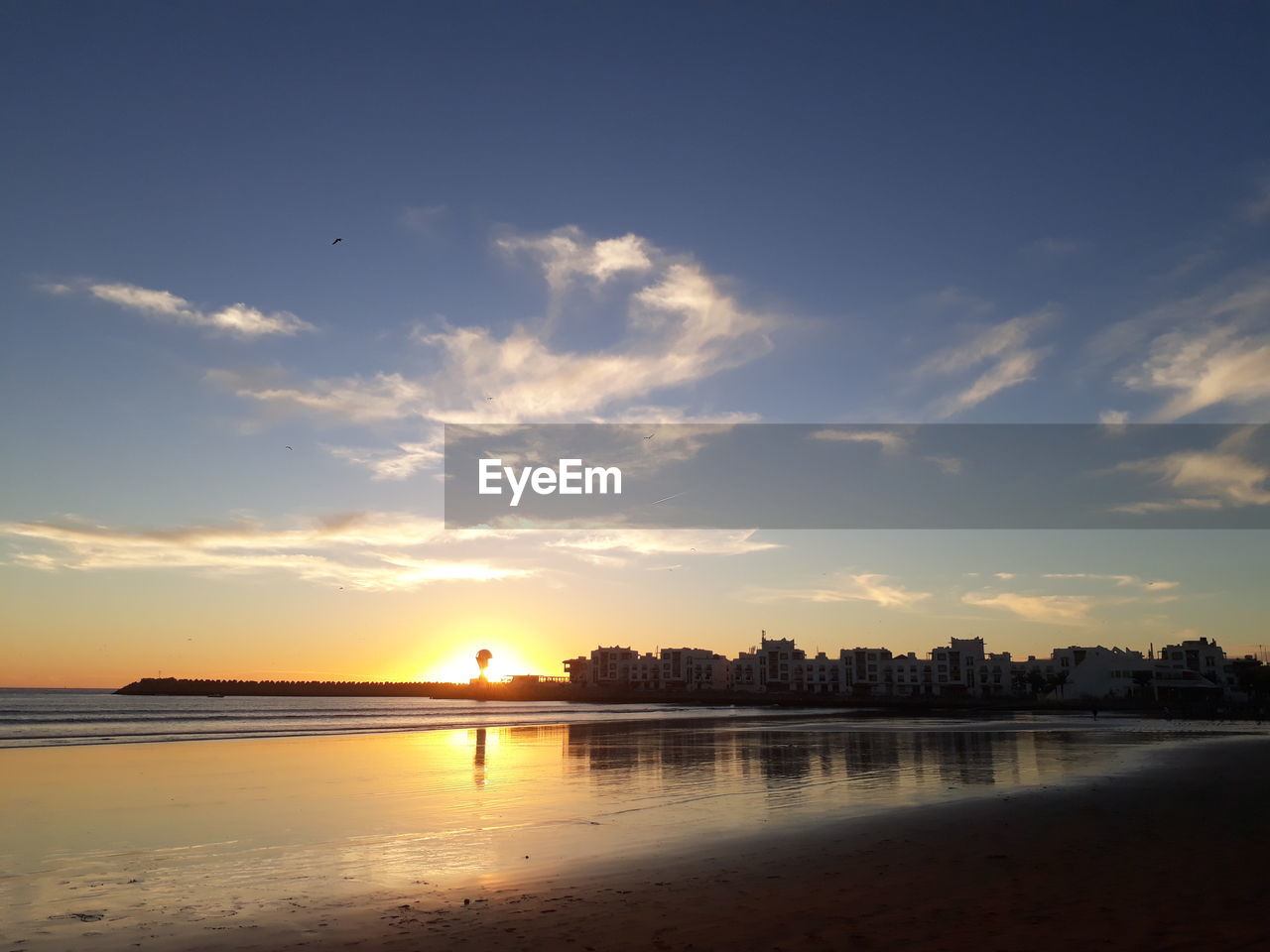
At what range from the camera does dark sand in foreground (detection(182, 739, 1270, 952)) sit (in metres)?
9.53

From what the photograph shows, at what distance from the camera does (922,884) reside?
39.1 ft

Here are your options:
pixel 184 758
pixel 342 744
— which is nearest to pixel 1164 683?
pixel 342 744

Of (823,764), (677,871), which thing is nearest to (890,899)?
(677,871)

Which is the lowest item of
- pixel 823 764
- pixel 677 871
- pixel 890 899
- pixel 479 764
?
pixel 479 764

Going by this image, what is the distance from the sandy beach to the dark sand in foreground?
50 mm

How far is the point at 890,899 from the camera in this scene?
1117 cm

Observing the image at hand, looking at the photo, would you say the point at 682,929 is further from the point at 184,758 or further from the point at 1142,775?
the point at 184,758

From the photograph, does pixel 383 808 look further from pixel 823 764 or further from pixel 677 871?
pixel 823 764

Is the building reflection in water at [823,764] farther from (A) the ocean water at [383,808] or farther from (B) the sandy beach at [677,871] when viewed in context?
(B) the sandy beach at [677,871]

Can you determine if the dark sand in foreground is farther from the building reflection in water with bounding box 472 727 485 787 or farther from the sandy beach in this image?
the building reflection in water with bounding box 472 727 485 787

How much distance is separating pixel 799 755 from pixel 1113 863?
827 inches

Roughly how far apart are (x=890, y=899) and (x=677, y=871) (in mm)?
3415

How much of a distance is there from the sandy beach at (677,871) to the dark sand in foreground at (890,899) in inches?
2.0

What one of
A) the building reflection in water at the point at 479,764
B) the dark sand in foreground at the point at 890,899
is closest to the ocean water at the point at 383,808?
the building reflection in water at the point at 479,764
